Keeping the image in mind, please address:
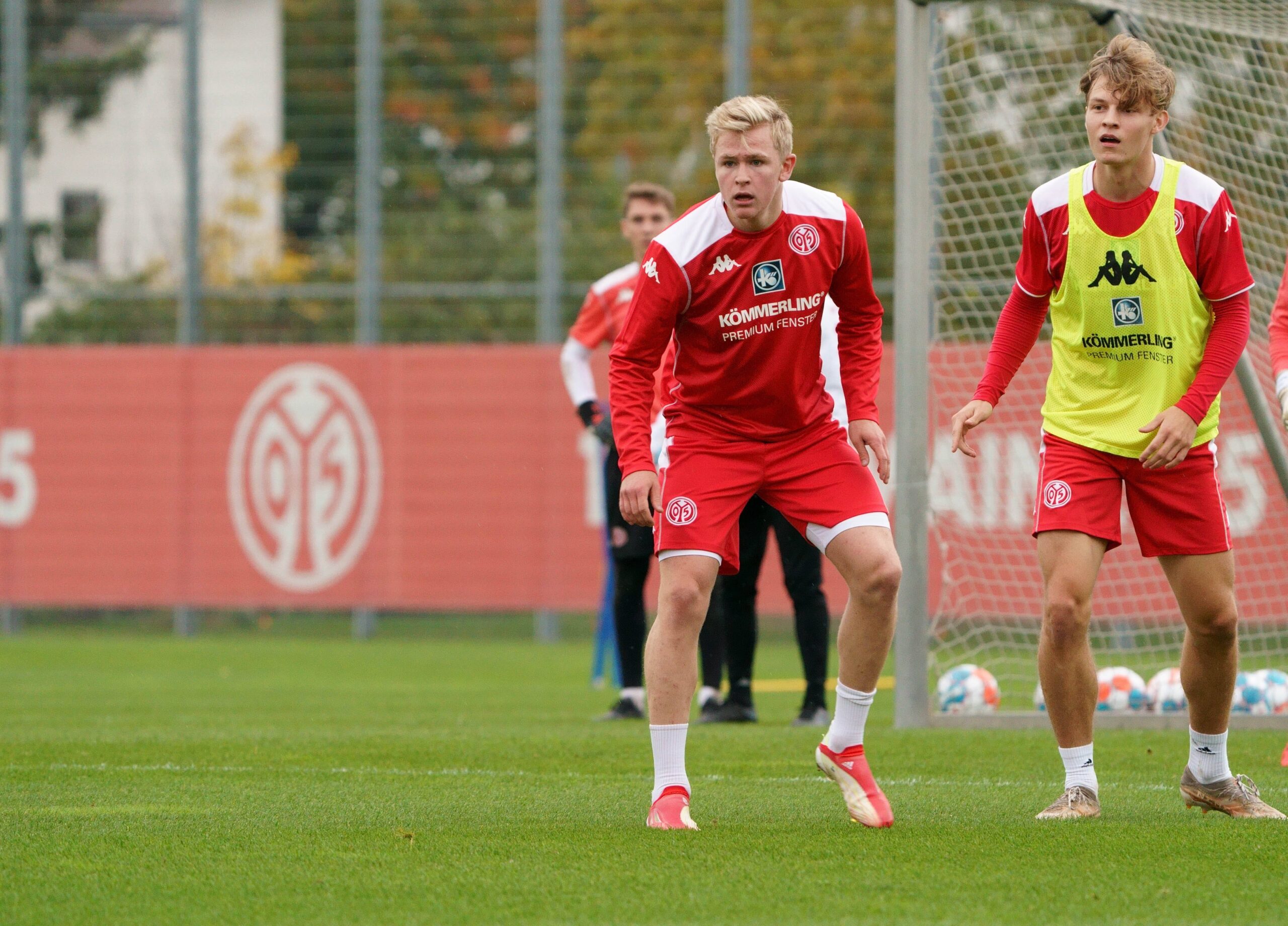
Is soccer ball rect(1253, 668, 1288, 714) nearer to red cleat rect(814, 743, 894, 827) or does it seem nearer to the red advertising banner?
red cleat rect(814, 743, 894, 827)

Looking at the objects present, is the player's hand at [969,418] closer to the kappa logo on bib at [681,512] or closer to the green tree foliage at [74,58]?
the kappa logo on bib at [681,512]

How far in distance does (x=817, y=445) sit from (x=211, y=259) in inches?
578

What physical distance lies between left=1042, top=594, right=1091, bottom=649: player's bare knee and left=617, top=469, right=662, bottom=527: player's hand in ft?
3.47

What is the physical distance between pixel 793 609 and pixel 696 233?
328 centimetres

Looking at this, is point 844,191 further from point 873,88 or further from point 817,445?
point 817,445

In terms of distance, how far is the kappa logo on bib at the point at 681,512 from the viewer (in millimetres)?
→ 4629

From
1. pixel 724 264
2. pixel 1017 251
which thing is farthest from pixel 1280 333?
pixel 1017 251

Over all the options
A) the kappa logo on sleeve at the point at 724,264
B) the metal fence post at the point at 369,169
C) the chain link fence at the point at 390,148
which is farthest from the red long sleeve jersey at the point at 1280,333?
the metal fence post at the point at 369,169

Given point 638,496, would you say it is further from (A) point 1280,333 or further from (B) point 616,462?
(B) point 616,462

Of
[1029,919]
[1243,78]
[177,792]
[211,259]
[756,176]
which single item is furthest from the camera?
[211,259]

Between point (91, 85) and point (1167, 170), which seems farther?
point (91, 85)

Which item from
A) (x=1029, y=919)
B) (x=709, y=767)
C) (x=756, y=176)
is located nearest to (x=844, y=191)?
(x=709, y=767)

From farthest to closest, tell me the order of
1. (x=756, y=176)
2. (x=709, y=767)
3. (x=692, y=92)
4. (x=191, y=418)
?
(x=692, y=92) → (x=191, y=418) → (x=709, y=767) → (x=756, y=176)

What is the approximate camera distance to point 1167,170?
4715mm
